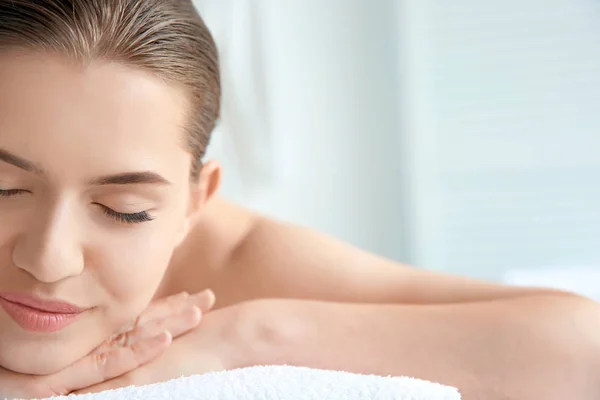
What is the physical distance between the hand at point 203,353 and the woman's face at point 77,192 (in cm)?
7

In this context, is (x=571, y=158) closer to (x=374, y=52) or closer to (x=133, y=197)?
(x=374, y=52)

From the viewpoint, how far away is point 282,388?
0.70 meters

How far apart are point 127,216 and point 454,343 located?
0.42 m

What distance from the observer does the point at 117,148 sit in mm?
800

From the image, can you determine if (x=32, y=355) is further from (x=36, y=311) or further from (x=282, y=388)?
(x=282, y=388)

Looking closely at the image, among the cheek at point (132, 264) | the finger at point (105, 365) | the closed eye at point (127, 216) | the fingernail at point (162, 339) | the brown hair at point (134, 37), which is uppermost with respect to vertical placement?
the brown hair at point (134, 37)

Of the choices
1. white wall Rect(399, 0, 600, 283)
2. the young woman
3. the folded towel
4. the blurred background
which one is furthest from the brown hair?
white wall Rect(399, 0, 600, 283)

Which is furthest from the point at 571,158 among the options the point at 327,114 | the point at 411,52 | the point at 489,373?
the point at 489,373

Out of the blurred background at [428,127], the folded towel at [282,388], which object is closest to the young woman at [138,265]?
the folded towel at [282,388]

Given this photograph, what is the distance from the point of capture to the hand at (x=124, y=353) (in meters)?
0.84

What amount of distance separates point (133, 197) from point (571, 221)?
136 cm

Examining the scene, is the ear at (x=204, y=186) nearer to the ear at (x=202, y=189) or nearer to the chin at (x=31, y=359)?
the ear at (x=202, y=189)

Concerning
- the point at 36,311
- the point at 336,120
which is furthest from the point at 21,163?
the point at 336,120

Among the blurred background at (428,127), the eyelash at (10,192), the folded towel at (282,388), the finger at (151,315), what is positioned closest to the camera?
the folded towel at (282,388)
